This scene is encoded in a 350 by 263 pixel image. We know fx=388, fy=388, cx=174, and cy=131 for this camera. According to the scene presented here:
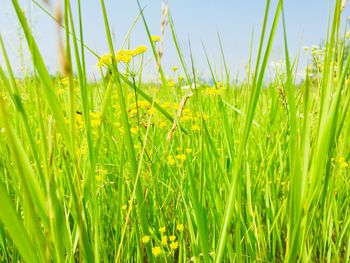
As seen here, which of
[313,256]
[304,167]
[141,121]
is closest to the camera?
[304,167]

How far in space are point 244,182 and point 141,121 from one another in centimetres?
37

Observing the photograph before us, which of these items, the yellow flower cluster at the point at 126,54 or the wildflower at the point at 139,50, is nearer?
the yellow flower cluster at the point at 126,54

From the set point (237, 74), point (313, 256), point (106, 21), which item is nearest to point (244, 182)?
point (313, 256)

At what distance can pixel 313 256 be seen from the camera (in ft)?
3.34

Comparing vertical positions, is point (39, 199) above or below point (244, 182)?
above

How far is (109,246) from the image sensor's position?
3.52 ft

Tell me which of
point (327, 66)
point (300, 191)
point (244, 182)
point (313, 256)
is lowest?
point (313, 256)

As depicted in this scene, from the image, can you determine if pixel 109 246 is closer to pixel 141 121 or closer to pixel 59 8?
pixel 141 121

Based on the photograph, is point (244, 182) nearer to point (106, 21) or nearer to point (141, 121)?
point (141, 121)

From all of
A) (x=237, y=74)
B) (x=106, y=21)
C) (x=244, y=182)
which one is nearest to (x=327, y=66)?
(x=106, y=21)

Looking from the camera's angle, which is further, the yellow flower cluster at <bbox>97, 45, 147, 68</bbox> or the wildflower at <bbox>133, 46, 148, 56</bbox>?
the wildflower at <bbox>133, 46, 148, 56</bbox>

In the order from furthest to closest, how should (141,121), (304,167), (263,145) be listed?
1. (263,145)
2. (141,121)
3. (304,167)

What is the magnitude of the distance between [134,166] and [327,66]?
326 mm

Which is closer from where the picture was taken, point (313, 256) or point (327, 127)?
point (327, 127)
